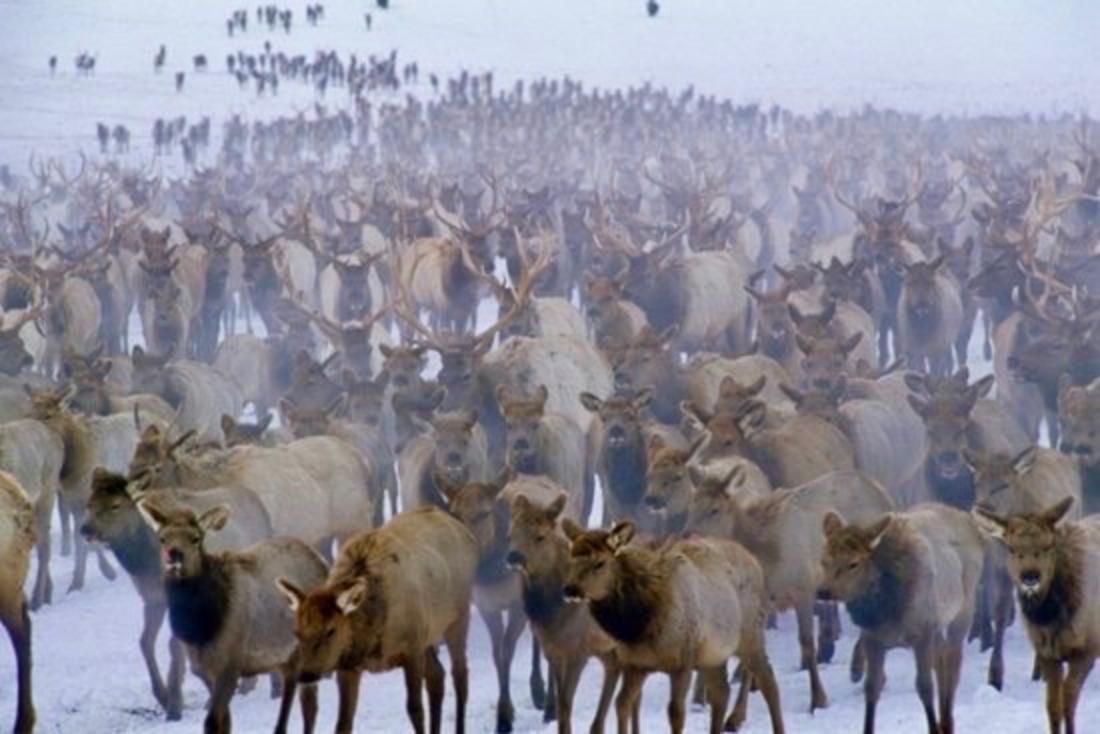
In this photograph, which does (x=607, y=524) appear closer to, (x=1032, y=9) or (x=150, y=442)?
(x=150, y=442)

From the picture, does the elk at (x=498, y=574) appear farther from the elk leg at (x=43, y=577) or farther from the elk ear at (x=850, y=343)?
the elk ear at (x=850, y=343)

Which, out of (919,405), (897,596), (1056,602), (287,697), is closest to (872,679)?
(897,596)

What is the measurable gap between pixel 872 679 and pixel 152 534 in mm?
4317

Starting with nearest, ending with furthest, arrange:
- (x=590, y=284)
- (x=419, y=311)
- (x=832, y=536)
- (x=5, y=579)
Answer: (x=832, y=536), (x=5, y=579), (x=590, y=284), (x=419, y=311)

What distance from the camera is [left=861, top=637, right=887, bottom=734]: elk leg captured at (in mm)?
10250

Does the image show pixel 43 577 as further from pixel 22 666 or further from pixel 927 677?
pixel 927 677

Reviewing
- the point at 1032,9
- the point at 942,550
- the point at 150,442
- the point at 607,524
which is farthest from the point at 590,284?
the point at 1032,9

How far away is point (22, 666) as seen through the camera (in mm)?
11109

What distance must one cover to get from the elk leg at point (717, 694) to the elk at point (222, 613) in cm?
202

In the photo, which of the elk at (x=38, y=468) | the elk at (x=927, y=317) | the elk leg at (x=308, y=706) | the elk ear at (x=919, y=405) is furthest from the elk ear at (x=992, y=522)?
the elk at (x=927, y=317)

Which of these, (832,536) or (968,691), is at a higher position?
(832,536)

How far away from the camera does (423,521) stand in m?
10.4

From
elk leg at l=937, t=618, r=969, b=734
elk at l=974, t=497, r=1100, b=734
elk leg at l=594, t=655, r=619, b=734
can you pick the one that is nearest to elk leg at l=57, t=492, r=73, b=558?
elk leg at l=594, t=655, r=619, b=734

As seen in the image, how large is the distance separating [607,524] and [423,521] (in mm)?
3848
